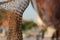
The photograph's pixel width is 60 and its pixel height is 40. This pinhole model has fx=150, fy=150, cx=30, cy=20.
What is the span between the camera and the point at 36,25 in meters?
0.71

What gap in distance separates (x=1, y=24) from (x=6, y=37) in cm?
7

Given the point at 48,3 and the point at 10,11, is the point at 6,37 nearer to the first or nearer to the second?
the point at 10,11

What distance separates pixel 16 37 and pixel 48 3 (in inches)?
8.5

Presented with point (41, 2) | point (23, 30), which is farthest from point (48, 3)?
point (23, 30)

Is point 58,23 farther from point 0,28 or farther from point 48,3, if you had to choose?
point 0,28

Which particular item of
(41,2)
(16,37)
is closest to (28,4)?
(41,2)

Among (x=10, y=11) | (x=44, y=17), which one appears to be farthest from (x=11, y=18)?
(x=44, y=17)

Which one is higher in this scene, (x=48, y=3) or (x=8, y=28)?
(x=48, y=3)

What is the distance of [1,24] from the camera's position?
712 millimetres

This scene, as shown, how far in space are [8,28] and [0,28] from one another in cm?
4

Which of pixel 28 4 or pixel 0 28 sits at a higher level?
pixel 28 4

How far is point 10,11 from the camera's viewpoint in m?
0.71

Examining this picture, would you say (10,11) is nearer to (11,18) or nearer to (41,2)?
(11,18)

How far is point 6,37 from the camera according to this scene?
703 millimetres
